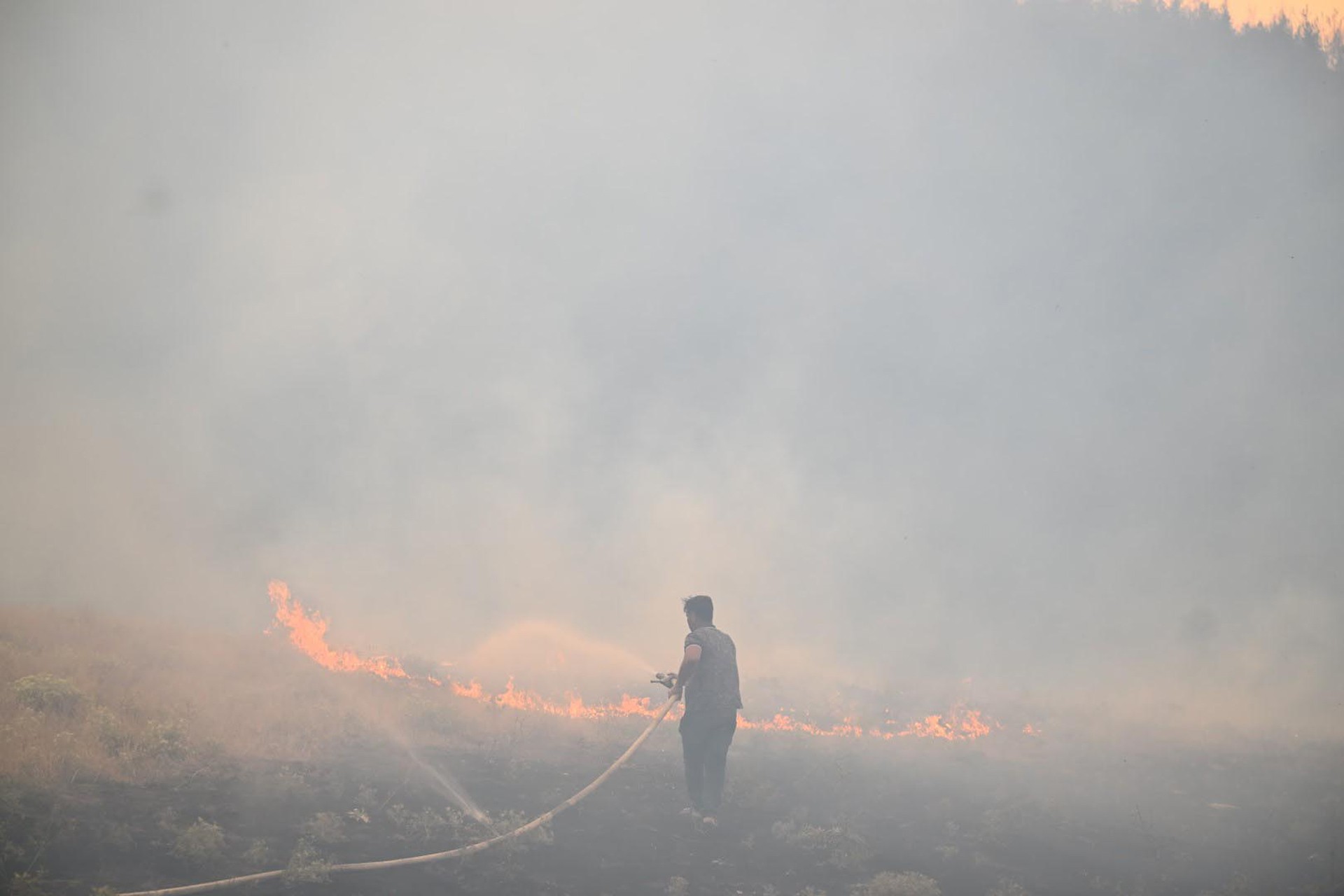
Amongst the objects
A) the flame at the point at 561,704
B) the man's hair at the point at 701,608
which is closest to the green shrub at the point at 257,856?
the man's hair at the point at 701,608

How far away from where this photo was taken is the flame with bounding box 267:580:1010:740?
18.7m

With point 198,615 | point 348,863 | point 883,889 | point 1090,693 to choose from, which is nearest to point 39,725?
point 348,863

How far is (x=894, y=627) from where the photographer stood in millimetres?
49344

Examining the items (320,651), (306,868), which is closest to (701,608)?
(306,868)

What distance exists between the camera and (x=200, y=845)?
330 inches

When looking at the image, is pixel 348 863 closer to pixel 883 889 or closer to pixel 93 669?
pixel 883 889

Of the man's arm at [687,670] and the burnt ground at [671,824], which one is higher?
the man's arm at [687,670]

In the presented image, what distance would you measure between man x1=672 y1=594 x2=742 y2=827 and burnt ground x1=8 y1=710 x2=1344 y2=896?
17.6 inches

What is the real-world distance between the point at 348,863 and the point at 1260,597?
5027 cm

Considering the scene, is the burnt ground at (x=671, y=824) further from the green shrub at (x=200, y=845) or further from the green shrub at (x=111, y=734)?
the green shrub at (x=111, y=734)

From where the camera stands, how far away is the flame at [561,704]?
61.3 ft

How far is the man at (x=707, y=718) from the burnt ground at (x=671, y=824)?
446 millimetres

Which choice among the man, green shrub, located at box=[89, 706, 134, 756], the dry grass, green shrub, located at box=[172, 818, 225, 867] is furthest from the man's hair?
green shrub, located at box=[89, 706, 134, 756]

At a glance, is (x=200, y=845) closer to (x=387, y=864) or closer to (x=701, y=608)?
(x=387, y=864)
